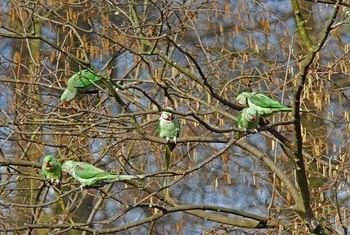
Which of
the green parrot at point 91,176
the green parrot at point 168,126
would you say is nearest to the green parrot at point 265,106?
the green parrot at point 168,126

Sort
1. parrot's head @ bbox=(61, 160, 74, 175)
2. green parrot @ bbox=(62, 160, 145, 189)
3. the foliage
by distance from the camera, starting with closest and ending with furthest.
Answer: green parrot @ bbox=(62, 160, 145, 189)
parrot's head @ bbox=(61, 160, 74, 175)
the foliage

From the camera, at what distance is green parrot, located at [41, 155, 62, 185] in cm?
385

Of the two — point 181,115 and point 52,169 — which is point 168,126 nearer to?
point 181,115

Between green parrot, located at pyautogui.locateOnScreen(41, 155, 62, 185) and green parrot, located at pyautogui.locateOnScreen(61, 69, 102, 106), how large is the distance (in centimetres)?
46

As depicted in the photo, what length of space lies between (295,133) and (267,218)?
93 centimetres

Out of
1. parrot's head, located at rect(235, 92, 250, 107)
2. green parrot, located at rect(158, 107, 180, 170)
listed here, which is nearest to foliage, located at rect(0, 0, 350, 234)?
green parrot, located at rect(158, 107, 180, 170)

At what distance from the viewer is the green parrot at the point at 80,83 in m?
4.05

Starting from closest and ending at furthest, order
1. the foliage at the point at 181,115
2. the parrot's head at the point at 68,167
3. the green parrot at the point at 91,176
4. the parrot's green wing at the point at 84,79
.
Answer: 1. the green parrot at the point at 91,176
2. the parrot's head at the point at 68,167
3. the parrot's green wing at the point at 84,79
4. the foliage at the point at 181,115

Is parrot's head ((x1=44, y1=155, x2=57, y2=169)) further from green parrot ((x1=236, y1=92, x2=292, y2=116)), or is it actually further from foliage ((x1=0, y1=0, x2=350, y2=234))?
green parrot ((x1=236, y1=92, x2=292, y2=116))

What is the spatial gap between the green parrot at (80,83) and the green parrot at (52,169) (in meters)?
0.46

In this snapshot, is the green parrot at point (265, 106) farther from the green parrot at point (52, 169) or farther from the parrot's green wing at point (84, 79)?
the green parrot at point (52, 169)

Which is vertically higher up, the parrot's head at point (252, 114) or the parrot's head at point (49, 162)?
the parrot's head at point (252, 114)

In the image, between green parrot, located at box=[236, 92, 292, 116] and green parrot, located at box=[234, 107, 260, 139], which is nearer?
green parrot, located at box=[234, 107, 260, 139]

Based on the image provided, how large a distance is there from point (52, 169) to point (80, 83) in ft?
1.88
